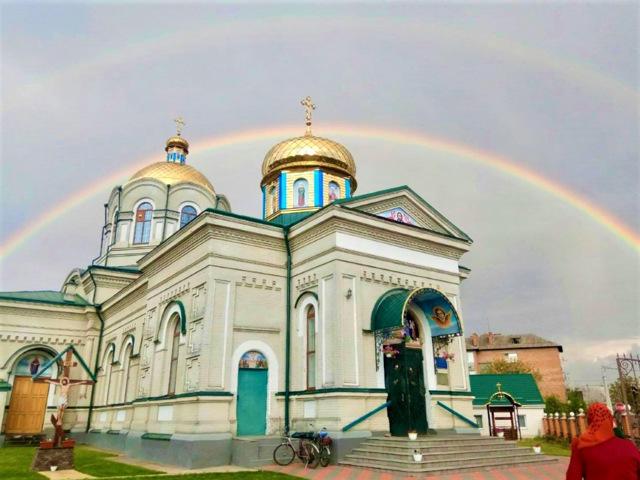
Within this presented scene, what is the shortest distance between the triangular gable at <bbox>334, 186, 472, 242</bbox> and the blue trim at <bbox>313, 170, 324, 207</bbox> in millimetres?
3194

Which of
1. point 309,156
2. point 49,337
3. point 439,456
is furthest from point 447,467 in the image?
point 49,337

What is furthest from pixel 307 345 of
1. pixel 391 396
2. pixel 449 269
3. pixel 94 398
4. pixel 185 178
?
pixel 185 178

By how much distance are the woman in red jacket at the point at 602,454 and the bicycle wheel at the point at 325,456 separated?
851 centimetres

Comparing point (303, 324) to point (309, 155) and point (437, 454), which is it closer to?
point (437, 454)

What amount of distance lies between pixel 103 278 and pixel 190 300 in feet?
41.3

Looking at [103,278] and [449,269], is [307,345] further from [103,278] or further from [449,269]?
[103,278]

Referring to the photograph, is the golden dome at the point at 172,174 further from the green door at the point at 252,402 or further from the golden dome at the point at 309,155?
the green door at the point at 252,402

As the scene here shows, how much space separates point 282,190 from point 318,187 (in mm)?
1333

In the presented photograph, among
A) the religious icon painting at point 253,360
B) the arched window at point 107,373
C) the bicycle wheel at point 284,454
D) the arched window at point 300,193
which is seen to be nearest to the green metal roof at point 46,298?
the arched window at point 107,373

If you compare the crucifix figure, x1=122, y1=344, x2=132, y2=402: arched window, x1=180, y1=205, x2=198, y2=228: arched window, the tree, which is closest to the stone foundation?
the crucifix figure

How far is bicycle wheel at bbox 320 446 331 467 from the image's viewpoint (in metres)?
11.6

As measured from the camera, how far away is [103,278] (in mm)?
25000

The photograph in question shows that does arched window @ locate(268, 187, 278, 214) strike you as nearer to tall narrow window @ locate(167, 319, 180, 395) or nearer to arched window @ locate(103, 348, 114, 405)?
tall narrow window @ locate(167, 319, 180, 395)

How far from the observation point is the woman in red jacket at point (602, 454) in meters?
3.71
